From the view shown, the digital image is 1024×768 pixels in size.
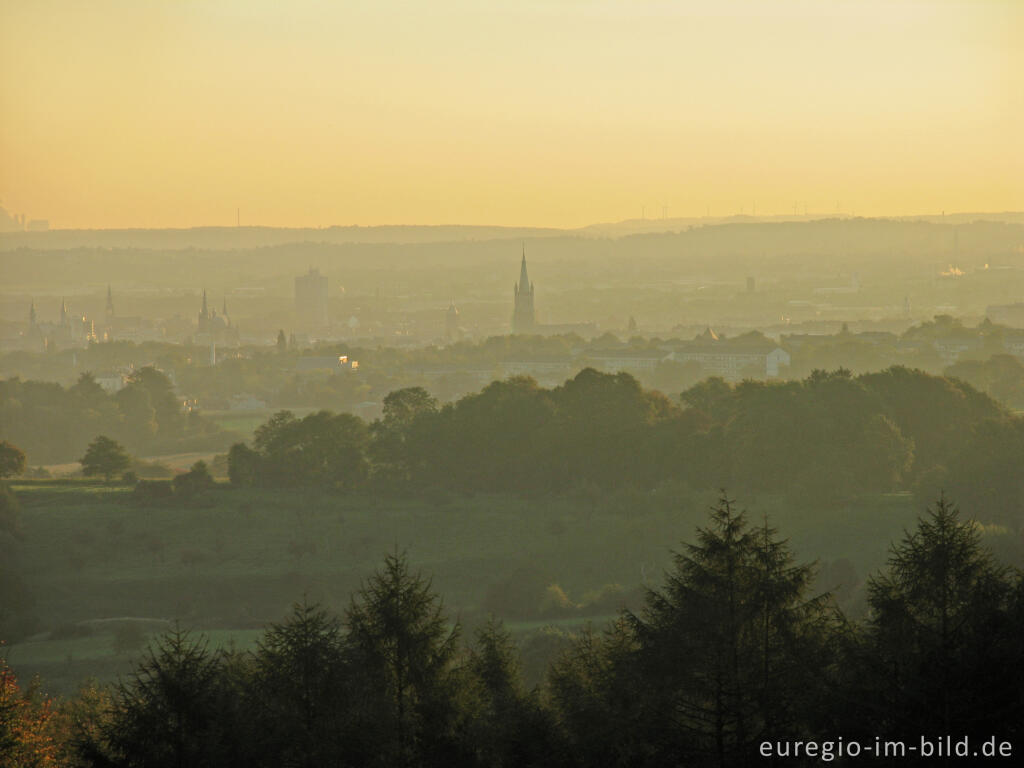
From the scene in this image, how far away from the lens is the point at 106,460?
172ft

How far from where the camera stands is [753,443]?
44.9 metres

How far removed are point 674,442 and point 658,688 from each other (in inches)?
1203

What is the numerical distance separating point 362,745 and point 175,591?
2219 centimetres

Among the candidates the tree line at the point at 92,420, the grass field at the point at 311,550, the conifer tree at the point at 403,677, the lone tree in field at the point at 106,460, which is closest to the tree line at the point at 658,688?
the conifer tree at the point at 403,677

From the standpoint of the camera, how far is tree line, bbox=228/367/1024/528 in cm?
4288

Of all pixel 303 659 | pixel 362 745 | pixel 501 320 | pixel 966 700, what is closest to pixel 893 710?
pixel 966 700

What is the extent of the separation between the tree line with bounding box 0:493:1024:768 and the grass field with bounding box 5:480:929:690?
1312 cm

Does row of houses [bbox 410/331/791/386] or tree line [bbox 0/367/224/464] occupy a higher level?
row of houses [bbox 410/331/791/386]

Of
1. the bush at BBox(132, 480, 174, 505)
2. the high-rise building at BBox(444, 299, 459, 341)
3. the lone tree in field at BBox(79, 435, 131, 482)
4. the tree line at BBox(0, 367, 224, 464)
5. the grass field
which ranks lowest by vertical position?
the grass field

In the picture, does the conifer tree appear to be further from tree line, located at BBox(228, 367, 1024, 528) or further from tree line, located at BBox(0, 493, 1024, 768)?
tree line, located at BBox(228, 367, 1024, 528)

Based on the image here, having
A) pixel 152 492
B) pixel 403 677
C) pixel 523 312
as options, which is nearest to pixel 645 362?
pixel 523 312

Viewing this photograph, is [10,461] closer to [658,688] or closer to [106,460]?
[106,460]

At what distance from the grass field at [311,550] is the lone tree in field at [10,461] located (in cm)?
737

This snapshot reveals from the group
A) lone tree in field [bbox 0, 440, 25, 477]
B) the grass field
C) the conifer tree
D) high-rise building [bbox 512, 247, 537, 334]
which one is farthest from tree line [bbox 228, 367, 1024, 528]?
high-rise building [bbox 512, 247, 537, 334]
